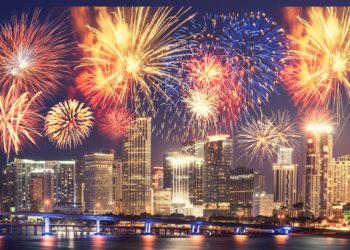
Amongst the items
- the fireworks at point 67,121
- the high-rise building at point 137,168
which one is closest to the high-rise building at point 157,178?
the high-rise building at point 137,168

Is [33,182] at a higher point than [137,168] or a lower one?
lower

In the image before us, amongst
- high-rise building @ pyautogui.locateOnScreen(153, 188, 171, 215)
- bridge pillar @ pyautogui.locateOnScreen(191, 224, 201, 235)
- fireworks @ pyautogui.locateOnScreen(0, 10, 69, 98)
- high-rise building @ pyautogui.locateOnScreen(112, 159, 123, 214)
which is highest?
fireworks @ pyautogui.locateOnScreen(0, 10, 69, 98)

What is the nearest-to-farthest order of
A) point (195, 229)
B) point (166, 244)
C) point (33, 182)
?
point (166, 244)
point (33, 182)
point (195, 229)

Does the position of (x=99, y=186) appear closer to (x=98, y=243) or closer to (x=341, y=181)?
(x=98, y=243)

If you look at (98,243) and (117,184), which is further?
(117,184)

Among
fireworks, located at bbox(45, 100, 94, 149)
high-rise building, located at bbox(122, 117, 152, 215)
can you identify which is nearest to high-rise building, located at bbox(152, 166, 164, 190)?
high-rise building, located at bbox(122, 117, 152, 215)

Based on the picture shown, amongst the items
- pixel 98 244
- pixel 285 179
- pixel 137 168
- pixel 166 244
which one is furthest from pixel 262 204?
pixel 98 244

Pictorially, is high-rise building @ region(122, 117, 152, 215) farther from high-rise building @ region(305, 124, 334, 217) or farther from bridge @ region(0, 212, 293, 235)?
high-rise building @ region(305, 124, 334, 217)
